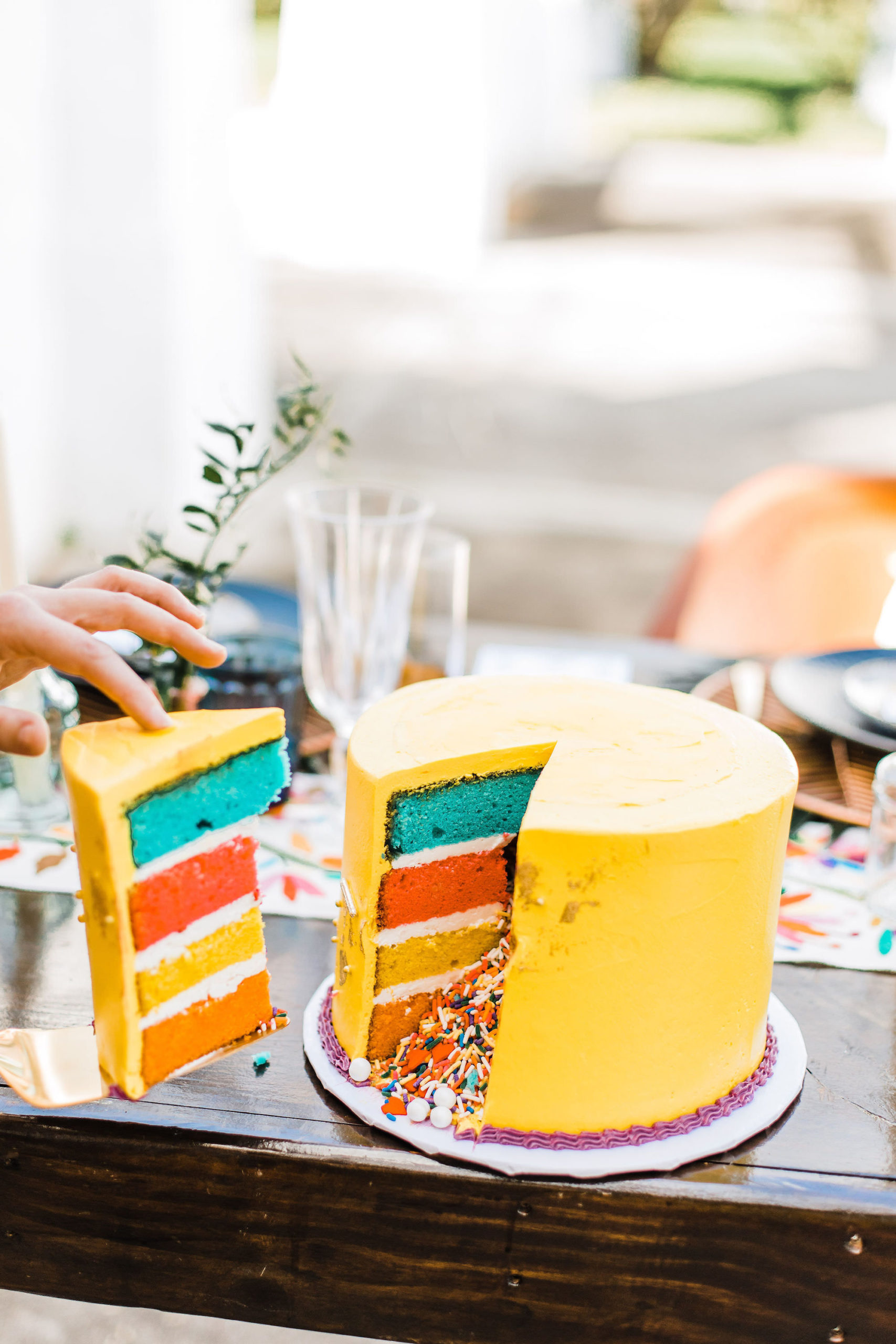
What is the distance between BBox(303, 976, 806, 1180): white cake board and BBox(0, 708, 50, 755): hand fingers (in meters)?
0.42

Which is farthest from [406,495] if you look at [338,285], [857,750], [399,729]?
[338,285]

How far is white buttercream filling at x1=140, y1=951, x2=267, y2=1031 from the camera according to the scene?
1.01 meters

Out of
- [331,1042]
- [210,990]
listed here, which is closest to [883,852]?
[331,1042]

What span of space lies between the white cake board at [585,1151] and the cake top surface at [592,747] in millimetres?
287

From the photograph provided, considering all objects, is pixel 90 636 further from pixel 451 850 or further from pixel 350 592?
pixel 350 592

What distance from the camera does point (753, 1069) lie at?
1.15 meters

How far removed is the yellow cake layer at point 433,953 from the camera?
1.12 metres

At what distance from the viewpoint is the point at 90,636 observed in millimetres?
930

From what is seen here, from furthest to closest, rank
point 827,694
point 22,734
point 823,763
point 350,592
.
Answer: point 827,694
point 823,763
point 350,592
point 22,734

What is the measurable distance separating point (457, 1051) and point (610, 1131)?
0.51ft

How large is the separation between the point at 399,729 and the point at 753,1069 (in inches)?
18.6

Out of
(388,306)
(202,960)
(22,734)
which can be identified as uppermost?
(22,734)

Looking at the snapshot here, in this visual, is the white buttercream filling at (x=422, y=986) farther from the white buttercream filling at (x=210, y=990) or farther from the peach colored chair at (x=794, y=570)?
the peach colored chair at (x=794, y=570)

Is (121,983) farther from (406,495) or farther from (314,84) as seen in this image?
(314,84)
